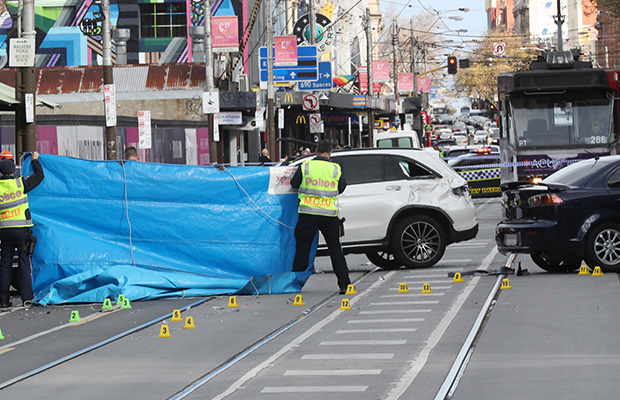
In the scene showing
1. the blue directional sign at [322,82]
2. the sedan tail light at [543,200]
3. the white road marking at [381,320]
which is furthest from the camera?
the blue directional sign at [322,82]

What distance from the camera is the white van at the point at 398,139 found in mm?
43188

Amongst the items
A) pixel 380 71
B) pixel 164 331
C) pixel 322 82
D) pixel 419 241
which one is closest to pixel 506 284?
pixel 419 241

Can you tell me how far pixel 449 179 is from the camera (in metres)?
16.9

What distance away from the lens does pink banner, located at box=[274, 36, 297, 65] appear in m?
39.4

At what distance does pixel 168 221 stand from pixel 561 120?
34.1ft

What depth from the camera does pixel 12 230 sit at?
44.8 ft

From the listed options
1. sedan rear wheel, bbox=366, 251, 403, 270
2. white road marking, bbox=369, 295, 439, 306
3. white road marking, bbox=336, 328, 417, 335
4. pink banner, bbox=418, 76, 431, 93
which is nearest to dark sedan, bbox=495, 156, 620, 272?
sedan rear wheel, bbox=366, 251, 403, 270

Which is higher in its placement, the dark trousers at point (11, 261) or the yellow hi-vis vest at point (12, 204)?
the yellow hi-vis vest at point (12, 204)

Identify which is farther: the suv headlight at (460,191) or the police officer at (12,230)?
the suv headlight at (460,191)

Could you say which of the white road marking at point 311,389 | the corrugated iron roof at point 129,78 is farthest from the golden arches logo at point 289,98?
the white road marking at point 311,389

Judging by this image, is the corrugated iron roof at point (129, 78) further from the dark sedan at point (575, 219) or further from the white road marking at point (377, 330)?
the white road marking at point (377, 330)

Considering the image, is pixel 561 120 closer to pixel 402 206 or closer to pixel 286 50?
pixel 402 206

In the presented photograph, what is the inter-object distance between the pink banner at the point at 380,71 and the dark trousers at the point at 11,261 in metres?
50.5

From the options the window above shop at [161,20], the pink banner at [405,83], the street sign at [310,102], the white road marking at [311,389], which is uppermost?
the window above shop at [161,20]
